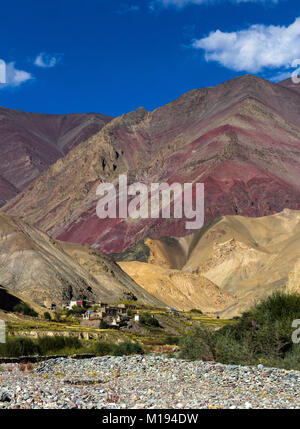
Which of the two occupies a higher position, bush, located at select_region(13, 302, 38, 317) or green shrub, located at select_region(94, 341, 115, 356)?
bush, located at select_region(13, 302, 38, 317)

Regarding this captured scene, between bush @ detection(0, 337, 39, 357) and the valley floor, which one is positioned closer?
the valley floor

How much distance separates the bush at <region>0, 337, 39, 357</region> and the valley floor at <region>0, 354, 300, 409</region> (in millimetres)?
4910

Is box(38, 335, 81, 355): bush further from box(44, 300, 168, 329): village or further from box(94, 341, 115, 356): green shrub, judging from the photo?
box(44, 300, 168, 329): village

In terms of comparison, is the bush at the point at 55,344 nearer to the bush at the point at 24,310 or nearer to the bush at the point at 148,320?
the bush at the point at 24,310

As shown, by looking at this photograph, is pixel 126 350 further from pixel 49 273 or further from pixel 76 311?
pixel 49 273

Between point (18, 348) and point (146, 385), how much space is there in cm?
1383

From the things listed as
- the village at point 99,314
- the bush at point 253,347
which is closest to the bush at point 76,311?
the village at point 99,314

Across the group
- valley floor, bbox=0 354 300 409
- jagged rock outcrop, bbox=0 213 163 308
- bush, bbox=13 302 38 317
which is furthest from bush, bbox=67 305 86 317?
valley floor, bbox=0 354 300 409

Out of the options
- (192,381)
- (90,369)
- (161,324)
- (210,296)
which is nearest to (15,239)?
(161,324)

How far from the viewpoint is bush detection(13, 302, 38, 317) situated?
2284 inches

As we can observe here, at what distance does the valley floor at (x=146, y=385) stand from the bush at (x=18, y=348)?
4.91m

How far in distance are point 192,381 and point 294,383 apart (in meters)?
3.73
